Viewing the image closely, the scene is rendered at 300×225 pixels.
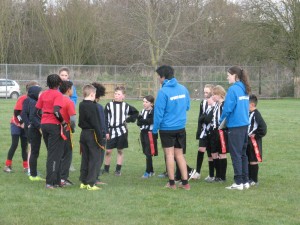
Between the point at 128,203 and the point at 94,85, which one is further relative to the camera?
the point at 94,85

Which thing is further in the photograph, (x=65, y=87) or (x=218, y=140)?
(x=218, y=140)

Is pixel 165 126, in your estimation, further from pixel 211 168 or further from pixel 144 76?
pixel 144 76

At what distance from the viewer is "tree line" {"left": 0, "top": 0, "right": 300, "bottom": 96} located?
4362cm

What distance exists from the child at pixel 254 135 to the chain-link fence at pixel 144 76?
102 ft

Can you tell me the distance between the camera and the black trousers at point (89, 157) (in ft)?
30.7

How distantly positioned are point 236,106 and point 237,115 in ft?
0.47

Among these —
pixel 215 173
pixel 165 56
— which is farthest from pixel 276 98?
pixel 215 173

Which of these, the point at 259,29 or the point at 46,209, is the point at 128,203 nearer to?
the point at 46,209

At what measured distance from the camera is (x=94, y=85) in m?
10.1

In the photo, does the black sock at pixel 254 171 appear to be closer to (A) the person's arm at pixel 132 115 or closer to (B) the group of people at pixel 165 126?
(B) the group of people at pixel 165 126

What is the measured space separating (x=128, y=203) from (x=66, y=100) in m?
2.10

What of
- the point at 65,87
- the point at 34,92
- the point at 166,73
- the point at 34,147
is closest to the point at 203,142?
the point at 166,73

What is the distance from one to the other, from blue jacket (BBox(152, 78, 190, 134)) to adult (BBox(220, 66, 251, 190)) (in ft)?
2.19

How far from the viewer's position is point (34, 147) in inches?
403
